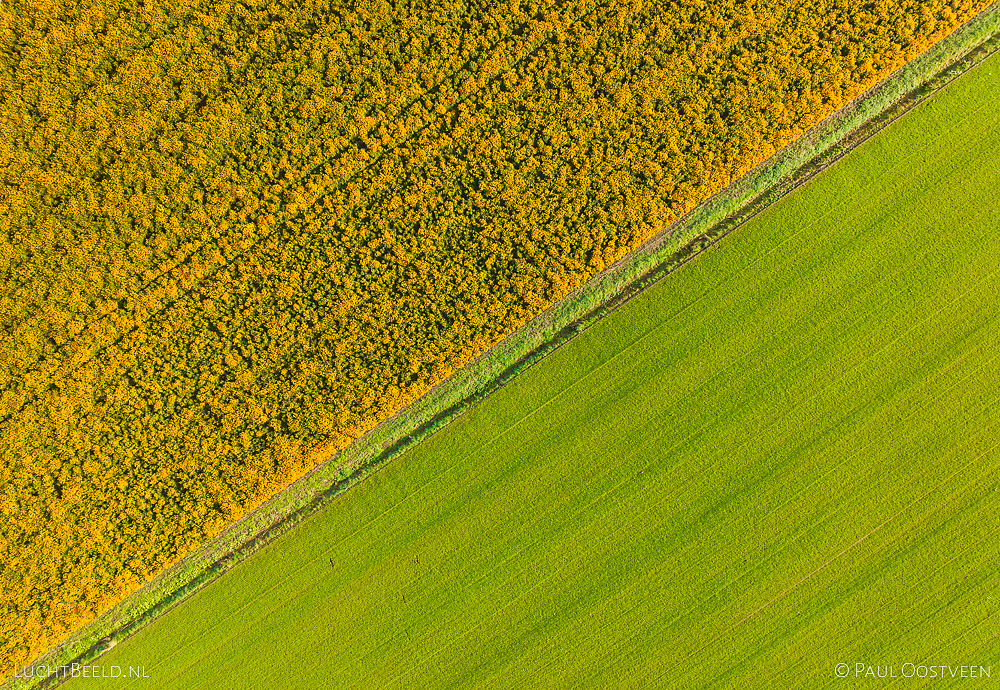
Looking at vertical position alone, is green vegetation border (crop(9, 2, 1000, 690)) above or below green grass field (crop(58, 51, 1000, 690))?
above

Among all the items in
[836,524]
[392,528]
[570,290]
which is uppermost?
[570,290]

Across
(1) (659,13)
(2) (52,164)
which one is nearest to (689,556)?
(1) (659,13)

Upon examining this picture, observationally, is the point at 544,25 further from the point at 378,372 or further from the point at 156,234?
the point at 156,234

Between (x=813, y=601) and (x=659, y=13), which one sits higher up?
(x=659, y=13)

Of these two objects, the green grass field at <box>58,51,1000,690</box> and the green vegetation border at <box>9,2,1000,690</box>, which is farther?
the green grass field at <box>58,51,1000,690</box>

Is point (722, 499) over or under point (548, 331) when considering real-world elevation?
under
